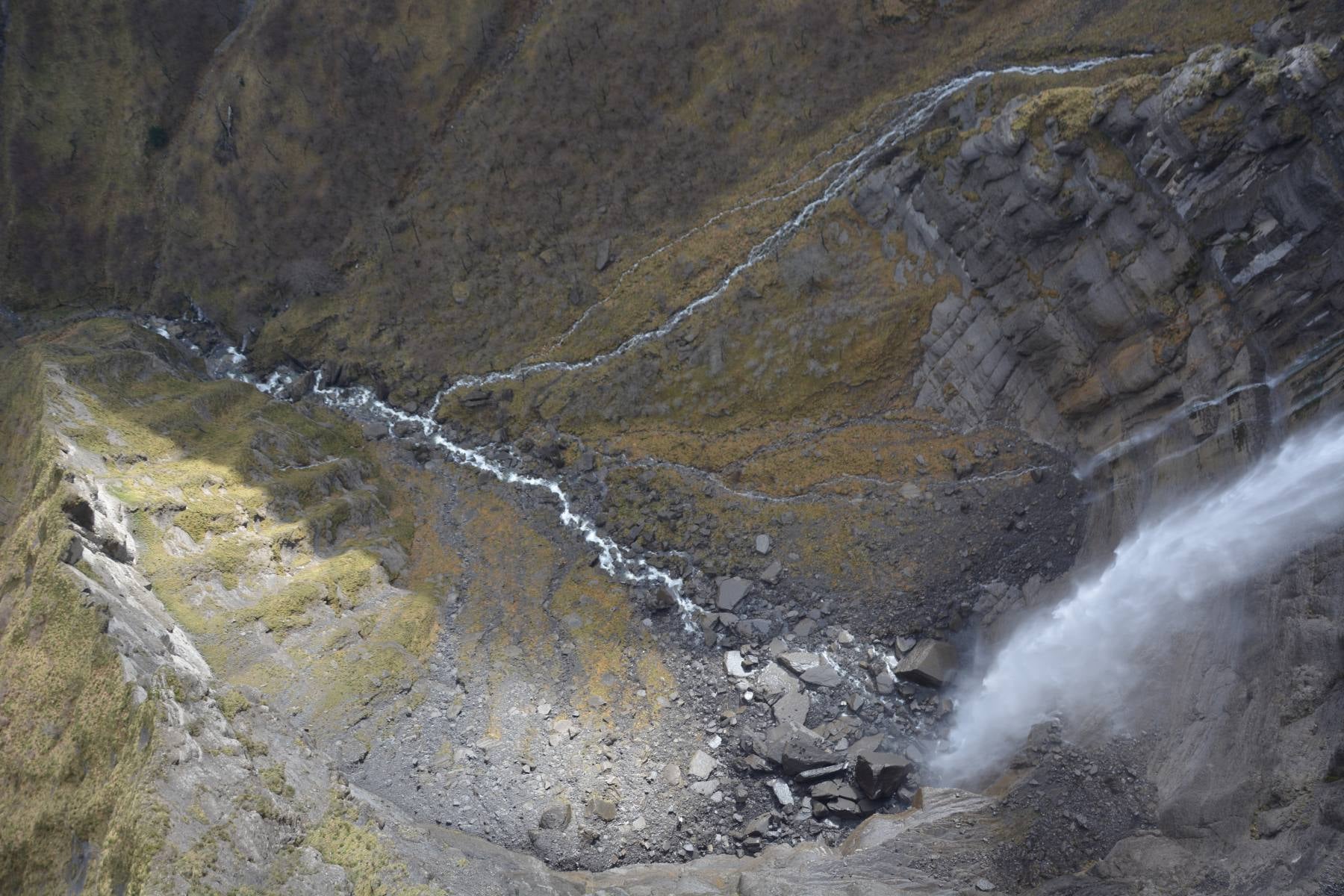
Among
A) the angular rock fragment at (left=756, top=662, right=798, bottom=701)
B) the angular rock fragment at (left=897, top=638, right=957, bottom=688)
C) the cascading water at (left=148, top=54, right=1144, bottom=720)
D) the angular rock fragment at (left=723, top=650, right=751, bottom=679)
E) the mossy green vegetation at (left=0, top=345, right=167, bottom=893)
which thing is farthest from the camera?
the cascading water at (left=148, top=54, right=1144, bottom=720)

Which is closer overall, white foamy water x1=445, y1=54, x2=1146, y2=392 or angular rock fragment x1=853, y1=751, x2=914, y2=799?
angular rock fragment x1=853, y1=751, x2=914, y2=799

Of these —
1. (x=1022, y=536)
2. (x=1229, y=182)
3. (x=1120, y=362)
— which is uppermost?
(x=1229, y=182)

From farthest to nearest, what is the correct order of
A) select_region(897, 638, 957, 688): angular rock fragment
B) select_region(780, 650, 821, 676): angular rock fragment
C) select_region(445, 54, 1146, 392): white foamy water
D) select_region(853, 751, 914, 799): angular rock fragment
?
select_region(445, 54, 1146, 392): white foamy water, select_region(780, 650, 821, 676): angular rock fragment, select_region(897, 638, 957, 688): angular rock fragment, select_region(853, 751, 914, 799): angular rock fragment

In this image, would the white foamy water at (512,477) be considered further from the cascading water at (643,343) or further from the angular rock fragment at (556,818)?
the angular rock fragment at (556,818)

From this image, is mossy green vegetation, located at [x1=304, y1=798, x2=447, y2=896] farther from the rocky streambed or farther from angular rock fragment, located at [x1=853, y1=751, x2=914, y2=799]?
angular rock fragment, located at [x1=853, y1=751, x2=914, y2=799]

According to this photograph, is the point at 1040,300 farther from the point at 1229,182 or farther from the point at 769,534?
the point at 769,534

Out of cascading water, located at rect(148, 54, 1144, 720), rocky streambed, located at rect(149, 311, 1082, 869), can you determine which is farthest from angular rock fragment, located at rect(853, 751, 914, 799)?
cascading water, located at rect(148, 54, 1144, 720)

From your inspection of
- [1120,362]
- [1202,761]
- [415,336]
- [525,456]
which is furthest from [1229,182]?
[415,336]
